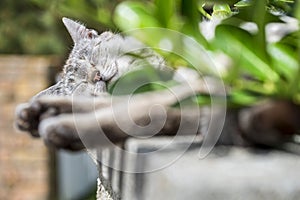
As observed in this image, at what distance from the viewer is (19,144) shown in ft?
12.9

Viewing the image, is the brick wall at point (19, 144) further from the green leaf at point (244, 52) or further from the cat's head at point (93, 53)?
the green leaf at point (244, 52)

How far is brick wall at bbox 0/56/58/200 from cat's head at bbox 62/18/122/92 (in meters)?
3.46

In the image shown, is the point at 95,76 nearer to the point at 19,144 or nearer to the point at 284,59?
the point at 284,59

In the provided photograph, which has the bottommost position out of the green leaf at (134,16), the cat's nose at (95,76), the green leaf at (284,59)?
the cat's nose at (95,76)

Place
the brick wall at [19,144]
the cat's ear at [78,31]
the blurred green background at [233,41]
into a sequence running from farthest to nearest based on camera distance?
the brick wall at [19,144]
the cat's ear at [78,31]
the blurred green background at [233,41]

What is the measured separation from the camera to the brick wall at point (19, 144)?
12.8ft

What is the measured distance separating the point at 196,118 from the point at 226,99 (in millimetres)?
16

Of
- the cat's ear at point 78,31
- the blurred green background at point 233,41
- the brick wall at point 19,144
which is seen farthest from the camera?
the brick wall at point 19,144

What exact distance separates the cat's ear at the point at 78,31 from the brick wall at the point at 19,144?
3.45m

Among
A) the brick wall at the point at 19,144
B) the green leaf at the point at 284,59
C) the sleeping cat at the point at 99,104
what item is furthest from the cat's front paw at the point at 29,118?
the brick wall at the point at 19,144

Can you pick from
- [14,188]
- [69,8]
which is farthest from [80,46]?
[14,188]

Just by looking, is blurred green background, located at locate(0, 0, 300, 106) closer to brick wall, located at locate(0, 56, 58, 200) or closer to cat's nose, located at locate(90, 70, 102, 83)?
cat's nose, located at locate(90, 70, 102, 83)

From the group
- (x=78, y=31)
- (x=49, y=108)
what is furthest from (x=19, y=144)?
(x=49, y=108)

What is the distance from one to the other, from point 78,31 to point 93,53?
4 centimetres
